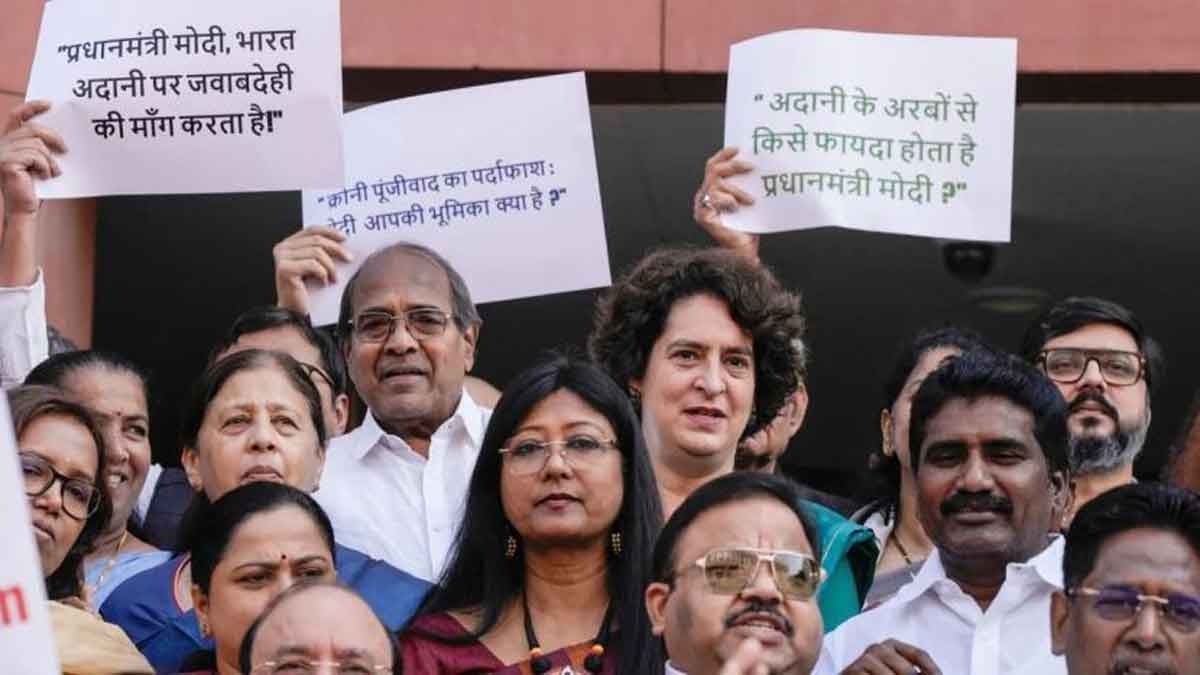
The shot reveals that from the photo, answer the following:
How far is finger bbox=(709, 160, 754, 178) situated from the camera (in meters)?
7.34

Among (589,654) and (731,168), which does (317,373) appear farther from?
(589,654)

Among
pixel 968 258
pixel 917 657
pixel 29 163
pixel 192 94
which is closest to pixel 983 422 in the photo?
pixel 917 657

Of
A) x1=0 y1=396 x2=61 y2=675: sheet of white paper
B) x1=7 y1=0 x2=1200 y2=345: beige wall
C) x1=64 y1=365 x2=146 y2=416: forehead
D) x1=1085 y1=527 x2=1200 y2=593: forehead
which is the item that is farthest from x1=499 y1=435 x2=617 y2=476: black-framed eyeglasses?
x1=7 y1=0 x2=1200 y2=345: beige wall

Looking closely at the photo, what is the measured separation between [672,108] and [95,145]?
3434 mm

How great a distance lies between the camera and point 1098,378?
7.09 meters

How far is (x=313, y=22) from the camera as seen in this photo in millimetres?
7297

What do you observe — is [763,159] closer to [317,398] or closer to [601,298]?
[601,298]

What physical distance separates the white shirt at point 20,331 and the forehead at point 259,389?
582 mm

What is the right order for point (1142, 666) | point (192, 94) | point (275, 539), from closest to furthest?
point (1142, 666), point (275, 539), point (192, 94)

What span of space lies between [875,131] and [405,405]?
4.72 feet

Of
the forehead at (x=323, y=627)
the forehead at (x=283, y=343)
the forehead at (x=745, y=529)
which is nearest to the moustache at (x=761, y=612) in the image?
A: the forehead at (x=745, y=529)

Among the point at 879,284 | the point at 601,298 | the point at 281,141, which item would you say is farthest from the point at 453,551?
the point at 879,284

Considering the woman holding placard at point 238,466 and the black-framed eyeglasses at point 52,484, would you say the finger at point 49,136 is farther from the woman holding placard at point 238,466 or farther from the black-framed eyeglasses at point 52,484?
the black-framed eyeglasses at point 52,484

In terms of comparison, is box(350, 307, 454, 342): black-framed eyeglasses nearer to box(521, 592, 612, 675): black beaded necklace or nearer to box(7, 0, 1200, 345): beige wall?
box(521, 592, 612, 675): black beaded necklace
